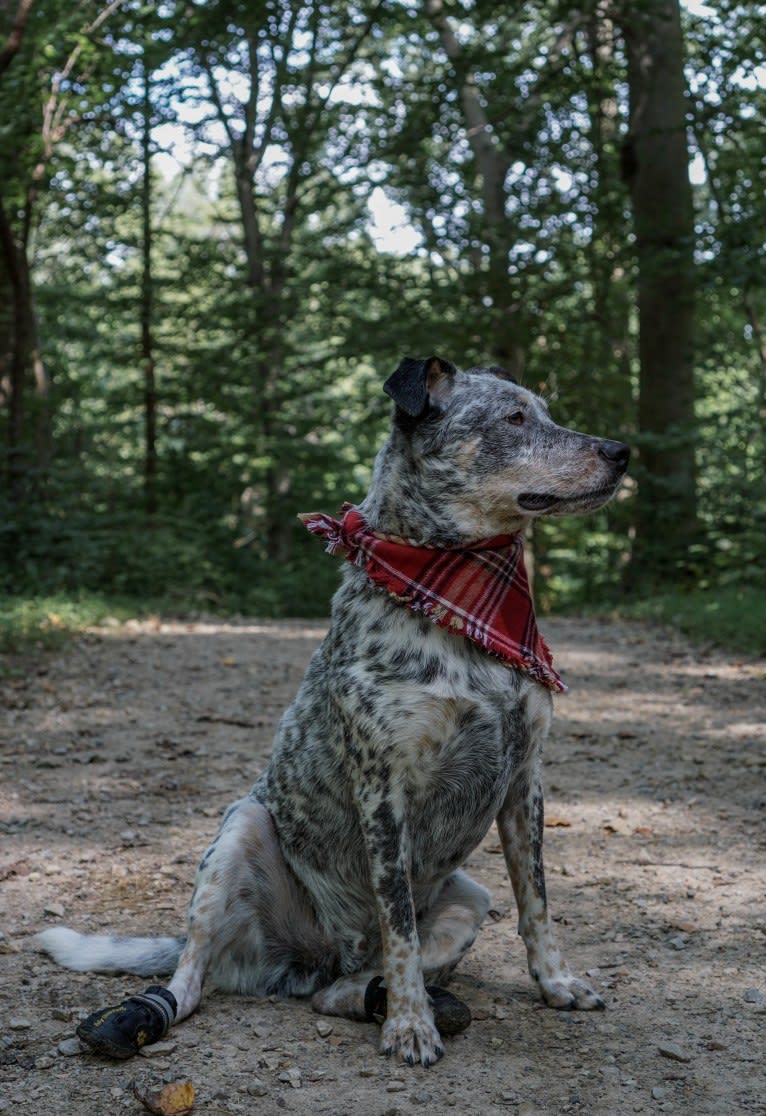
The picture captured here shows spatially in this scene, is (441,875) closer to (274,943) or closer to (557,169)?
(274,943)

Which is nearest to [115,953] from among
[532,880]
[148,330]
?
[532,880]

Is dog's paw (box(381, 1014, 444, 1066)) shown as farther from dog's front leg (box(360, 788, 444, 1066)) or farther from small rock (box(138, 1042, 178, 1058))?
small rock (box(138, 1042, 178, 1058))

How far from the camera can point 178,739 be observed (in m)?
7.15

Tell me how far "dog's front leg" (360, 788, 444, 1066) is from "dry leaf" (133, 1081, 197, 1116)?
629 mm

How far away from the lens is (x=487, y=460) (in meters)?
3.62

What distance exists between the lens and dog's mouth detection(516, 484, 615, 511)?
360cm

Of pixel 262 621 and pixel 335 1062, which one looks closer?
pixel 335 1062

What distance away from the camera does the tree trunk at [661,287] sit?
45.9ft

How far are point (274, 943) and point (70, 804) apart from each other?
2394 millimetres

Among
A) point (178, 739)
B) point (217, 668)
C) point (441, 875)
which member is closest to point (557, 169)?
point (217, 668)

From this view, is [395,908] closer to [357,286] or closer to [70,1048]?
[70,1048]

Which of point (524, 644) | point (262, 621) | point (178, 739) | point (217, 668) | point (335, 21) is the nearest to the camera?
point (524, 644)

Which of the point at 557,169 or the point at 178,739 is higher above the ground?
the point at 557,169

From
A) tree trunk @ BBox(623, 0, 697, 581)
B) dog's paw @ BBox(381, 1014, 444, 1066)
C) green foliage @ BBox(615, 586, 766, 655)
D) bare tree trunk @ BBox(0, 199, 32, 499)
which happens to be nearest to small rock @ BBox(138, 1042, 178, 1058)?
dog's paw @ BBox(381, 1014, 444, 1066)
